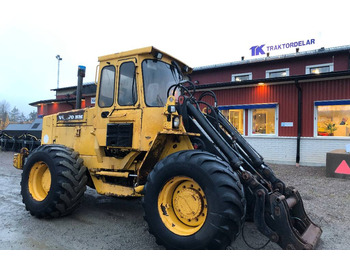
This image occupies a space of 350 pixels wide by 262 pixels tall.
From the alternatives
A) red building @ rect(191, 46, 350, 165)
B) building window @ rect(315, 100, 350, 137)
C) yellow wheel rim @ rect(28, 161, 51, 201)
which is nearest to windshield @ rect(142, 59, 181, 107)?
yellow wheel rim @ rect(28, 161, 51, 201)

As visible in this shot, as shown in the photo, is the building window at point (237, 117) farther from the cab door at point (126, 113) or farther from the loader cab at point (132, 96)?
the cab door at point (126, 113)

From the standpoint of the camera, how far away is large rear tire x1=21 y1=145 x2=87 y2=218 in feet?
14.2

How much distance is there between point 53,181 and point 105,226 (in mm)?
1135

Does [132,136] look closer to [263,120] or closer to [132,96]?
[132,96]

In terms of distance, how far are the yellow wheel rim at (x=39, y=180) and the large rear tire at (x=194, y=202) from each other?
246cm

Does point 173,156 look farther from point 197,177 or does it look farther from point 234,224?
point 234,224

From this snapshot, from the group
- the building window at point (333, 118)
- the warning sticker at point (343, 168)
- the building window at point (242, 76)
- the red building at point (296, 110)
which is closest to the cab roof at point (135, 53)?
the warning sticker at point (343, 168)

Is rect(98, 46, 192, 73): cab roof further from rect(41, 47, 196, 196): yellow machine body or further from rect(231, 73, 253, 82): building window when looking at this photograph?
rect(231, 73, 253, 82): building window

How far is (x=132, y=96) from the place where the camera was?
14.5 feet

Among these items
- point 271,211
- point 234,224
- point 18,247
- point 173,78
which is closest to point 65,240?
point 18,247

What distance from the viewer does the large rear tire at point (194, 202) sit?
2914mm

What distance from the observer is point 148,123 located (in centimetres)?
420

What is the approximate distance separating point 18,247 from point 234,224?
2830mm

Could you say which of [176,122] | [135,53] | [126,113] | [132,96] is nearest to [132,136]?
[126,113]
